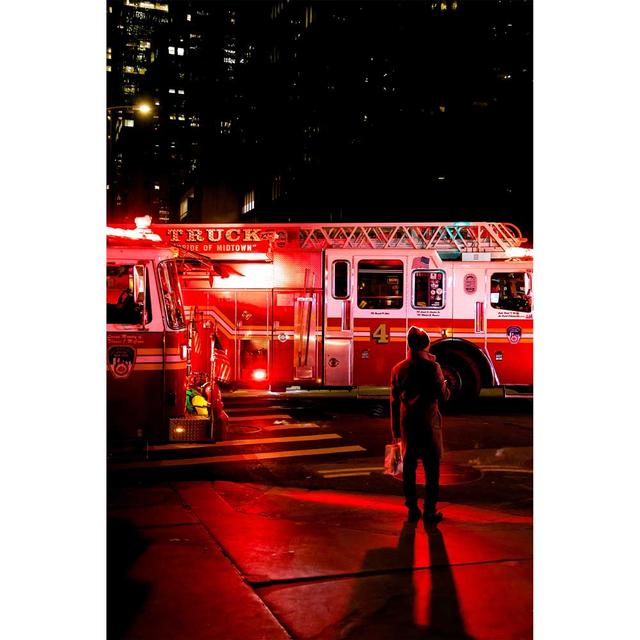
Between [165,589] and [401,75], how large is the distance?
6087cm

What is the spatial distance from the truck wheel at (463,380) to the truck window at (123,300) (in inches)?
248

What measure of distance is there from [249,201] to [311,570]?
80.3 meters

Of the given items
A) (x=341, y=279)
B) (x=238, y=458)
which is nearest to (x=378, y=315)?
(x=341, y=279)

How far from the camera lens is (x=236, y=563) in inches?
209

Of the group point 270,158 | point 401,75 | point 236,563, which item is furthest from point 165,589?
point 270,158

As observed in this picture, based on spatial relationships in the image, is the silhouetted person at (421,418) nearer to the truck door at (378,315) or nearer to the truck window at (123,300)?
the truck window at (123,300)

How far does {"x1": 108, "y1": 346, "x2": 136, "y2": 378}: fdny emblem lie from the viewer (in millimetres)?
7777

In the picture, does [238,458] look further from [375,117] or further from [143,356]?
[375,117]

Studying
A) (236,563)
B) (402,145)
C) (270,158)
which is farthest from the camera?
(270,158)

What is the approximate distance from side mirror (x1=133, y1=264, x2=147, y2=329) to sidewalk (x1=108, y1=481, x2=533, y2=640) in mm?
1984

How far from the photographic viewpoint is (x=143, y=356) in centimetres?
788

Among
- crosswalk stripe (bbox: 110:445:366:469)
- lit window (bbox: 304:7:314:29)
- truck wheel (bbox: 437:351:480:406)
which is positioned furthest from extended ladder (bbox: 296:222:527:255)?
lit window (bbox: 304:7:314:29)
